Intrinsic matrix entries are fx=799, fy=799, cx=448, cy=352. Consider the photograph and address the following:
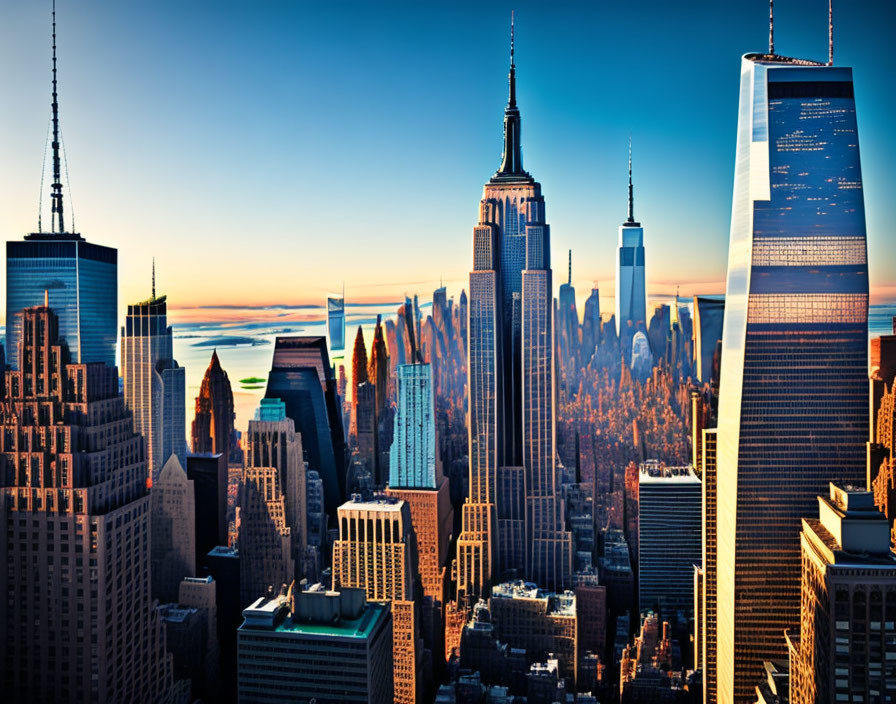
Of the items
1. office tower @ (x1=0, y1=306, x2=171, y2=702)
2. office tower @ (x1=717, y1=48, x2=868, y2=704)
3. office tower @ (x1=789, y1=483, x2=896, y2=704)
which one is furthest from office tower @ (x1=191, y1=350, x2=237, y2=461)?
office tower @ (x1=789, y1=483, x2=896, y2=704)

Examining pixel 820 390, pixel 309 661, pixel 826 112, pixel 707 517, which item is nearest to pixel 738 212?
pixel 826 112

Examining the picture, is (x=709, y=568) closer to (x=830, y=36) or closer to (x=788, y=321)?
(x=788, y=321)

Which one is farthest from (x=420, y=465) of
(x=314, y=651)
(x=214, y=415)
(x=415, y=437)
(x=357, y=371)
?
(x=314, y=651)

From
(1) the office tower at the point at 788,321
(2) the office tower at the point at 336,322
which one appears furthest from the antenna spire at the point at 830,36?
(2) the office tower at the point at 336,322

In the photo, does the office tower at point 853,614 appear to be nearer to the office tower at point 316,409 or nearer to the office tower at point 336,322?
the office tower at point 336,322

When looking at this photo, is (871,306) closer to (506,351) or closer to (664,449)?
(664,449)
